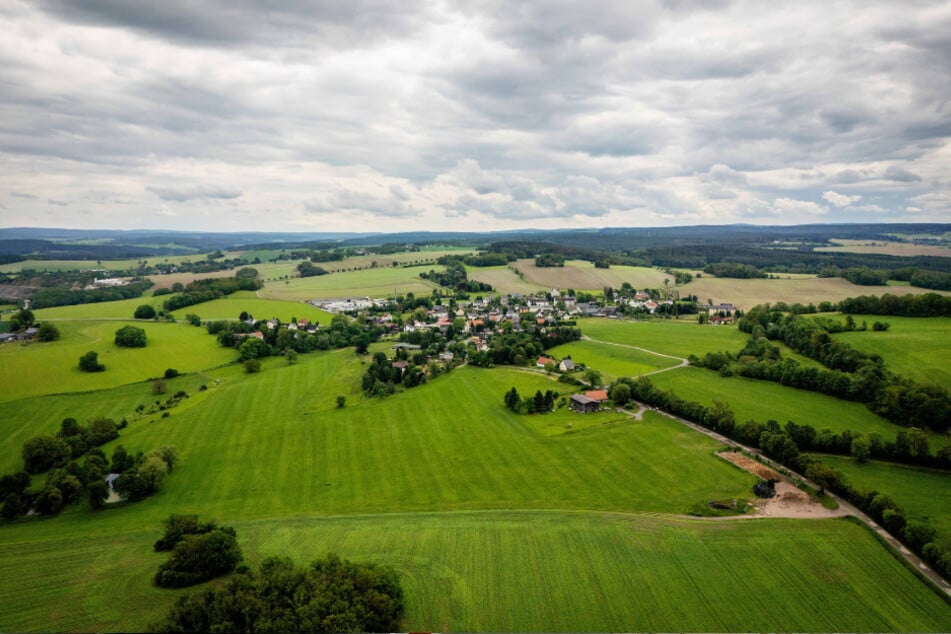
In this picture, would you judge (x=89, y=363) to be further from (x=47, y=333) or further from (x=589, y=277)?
(x=589, y=277)

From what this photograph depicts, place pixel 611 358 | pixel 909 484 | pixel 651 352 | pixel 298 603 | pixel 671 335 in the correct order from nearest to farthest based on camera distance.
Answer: pixel 298 603, pixel 909 484, pixel 611 358, pixel 651 352, pixel 671 335

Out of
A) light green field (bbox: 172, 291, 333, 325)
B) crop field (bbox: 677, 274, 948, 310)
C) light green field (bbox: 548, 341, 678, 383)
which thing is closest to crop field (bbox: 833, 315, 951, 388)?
light green field (bbox: 548, 341, 678, 383)

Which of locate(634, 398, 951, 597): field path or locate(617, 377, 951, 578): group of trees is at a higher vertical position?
locate(617, 377, 951, 578): group of trees

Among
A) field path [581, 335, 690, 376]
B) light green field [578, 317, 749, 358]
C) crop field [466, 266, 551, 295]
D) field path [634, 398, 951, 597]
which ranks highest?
crop field [466, 266, 551, 295]

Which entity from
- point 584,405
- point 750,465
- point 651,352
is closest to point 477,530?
point 750,465

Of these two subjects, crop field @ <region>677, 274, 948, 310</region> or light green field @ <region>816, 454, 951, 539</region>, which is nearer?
light green field @ <region>816, 454, 951, 539</region>

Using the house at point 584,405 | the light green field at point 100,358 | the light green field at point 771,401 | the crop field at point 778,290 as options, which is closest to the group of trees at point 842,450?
the light green field at point 771,401

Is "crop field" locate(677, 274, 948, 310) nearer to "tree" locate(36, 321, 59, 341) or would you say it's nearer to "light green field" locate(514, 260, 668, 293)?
"light green field" locate(514, 260, 668, 293)
